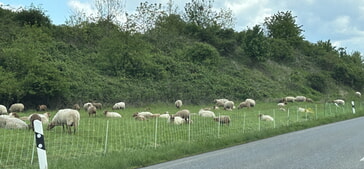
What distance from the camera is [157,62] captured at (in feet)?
152

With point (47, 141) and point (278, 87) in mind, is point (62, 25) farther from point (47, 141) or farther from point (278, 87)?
point (47, 141)

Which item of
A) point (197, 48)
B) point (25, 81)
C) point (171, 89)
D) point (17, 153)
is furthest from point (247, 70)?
Result: point (17, 153)

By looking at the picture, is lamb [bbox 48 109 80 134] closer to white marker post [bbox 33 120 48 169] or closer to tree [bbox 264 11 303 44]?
white marker post [bbox 33 120 48 169]

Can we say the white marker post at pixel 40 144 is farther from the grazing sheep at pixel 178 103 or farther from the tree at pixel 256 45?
the tree at pixel 256 45

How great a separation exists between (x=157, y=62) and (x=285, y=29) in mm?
37276

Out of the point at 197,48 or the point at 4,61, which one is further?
the point at 197,48

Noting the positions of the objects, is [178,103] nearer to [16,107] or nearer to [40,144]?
[16,107]

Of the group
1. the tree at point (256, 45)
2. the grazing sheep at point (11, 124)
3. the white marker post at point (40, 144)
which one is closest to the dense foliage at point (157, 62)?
the tree at point (256, 45)

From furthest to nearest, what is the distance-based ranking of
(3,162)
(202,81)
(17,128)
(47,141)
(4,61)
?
(202,81) → (4,61) → (17,128) → (47,141) → (3,162)

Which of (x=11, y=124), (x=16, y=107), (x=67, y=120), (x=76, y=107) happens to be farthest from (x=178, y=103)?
(x=11, y=124)

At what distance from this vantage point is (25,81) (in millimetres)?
30219

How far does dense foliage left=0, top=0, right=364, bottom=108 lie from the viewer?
32.2 m

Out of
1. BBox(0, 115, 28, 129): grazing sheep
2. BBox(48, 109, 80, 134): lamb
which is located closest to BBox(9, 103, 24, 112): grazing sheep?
BBox(0, 115, 28, 129): grazing sheep

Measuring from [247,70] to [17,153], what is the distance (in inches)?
1878
